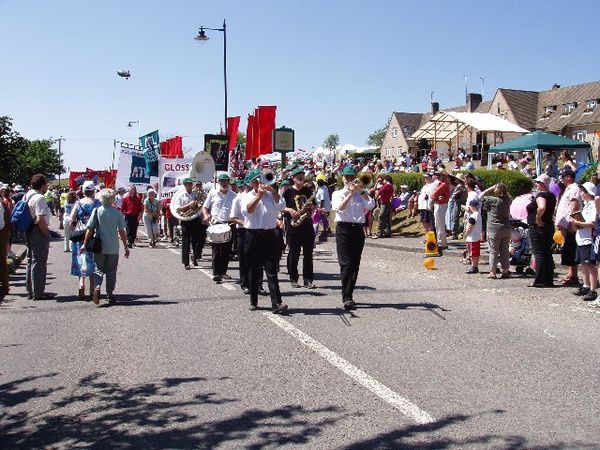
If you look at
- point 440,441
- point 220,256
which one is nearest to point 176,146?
point 220,256

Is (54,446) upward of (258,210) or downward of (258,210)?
downward

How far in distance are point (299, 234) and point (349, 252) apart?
7.80ft

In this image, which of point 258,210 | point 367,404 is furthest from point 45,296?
point 367,404

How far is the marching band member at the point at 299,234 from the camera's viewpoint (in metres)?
11.3

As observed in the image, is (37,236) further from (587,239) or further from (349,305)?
(587,239)

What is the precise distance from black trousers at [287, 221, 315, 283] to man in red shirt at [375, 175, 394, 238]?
32.2ft

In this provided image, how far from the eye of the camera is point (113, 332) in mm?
7930

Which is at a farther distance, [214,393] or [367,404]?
[214,393]

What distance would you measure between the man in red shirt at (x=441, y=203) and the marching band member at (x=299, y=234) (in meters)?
5.47

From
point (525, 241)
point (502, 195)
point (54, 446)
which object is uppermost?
point (502, 195)

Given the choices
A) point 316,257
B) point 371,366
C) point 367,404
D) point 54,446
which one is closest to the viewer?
point 54,446

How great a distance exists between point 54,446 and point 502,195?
9.49 m

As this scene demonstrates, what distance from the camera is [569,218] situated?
1025 cm

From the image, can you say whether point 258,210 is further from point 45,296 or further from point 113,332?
→ point 45,296
